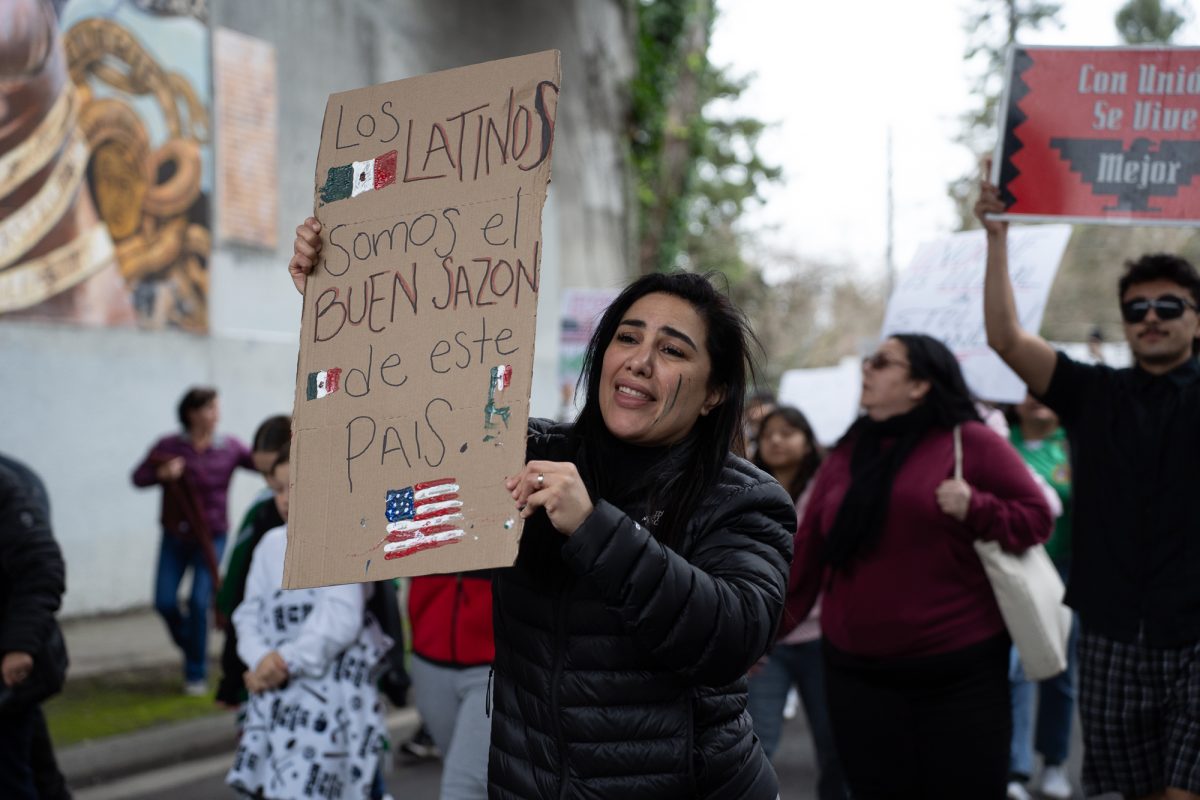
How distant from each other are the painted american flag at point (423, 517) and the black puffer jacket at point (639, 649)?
201mm

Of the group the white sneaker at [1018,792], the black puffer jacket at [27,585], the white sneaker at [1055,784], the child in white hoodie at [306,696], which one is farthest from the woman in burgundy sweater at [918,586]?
the black puffer jacket at [27,585]

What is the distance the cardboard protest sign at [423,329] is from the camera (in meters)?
2.33

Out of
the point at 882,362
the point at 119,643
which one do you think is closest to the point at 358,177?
the point at 882,362

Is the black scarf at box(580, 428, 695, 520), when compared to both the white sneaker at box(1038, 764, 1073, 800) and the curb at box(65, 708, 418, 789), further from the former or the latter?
the curb at box(65, 708, 418, 789)

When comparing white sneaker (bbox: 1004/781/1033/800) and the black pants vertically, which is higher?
the black pants

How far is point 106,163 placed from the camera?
35.7 feet

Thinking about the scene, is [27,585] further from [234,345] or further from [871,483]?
[234,345]

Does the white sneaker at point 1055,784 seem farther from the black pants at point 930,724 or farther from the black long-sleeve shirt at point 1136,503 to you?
the black long-sleeve shirt at point 1136,503

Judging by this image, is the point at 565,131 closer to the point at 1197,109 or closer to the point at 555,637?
the point at 1197,109

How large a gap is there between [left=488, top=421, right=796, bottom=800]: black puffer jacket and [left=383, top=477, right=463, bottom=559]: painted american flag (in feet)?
0.66

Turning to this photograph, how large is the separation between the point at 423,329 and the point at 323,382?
0.25 metres

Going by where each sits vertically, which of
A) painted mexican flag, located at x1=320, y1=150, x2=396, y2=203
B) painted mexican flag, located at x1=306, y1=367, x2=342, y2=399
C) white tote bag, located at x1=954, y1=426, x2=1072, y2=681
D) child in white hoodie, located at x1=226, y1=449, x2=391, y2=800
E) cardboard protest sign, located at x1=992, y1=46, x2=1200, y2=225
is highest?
cardboard protest sign, located at x1=992, y1=46, x2=1200, y2=225

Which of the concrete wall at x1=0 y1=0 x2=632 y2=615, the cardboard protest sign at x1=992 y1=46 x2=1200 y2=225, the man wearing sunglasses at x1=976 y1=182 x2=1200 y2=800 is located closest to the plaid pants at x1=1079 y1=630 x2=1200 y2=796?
the man wearing sunglasses at x1=976 y1=182 x2=1200 y2=800

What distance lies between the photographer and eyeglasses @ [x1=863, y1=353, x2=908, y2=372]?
4.52 m
